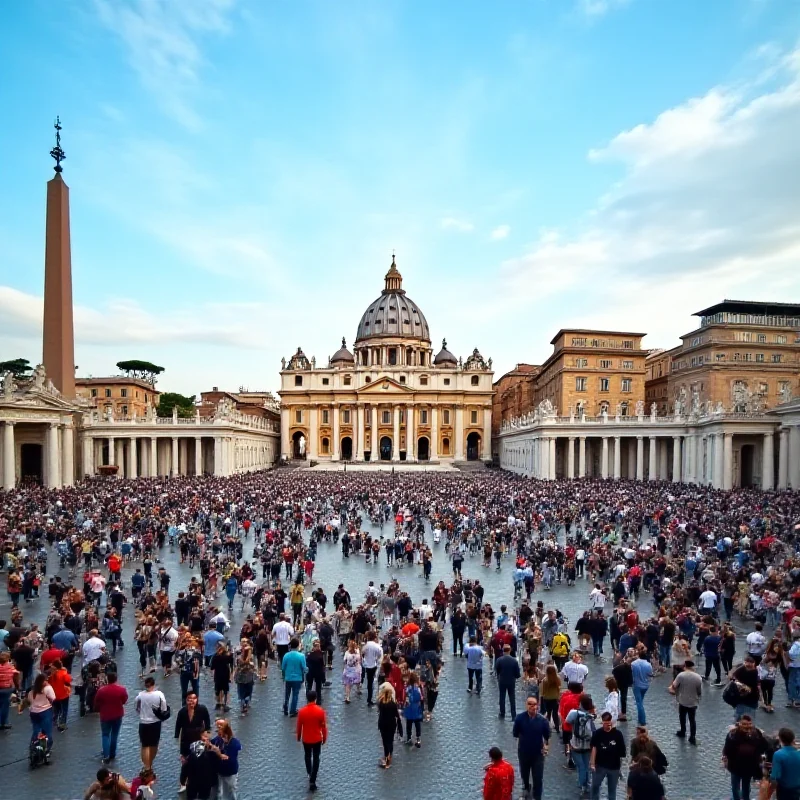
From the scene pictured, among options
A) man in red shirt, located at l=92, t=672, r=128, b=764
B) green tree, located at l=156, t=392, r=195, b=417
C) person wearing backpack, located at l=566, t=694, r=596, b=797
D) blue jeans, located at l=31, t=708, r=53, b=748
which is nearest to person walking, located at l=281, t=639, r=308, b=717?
man in red shirt, located at l=92, t=672, r=128, b=764

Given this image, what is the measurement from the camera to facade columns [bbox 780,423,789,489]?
37.9m

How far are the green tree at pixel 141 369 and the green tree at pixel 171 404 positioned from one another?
312 centimetres

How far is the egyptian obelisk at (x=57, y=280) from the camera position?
133 feet

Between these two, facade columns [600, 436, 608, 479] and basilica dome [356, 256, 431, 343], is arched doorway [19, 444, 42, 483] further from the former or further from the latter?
basilica dome [356, 256, 431, 343]

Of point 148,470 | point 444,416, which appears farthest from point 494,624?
point 444,416

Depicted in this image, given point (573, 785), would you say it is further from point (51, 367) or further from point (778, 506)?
point (51, 367)

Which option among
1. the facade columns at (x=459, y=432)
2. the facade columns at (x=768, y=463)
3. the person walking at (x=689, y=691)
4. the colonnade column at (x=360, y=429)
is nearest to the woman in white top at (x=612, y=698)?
the person walking at (x=689, y=691)

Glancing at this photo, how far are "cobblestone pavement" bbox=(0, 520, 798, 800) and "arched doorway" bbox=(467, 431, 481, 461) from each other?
80.2 m

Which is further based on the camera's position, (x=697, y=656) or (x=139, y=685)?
(x=697, y=656)

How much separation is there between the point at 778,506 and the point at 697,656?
716 inches

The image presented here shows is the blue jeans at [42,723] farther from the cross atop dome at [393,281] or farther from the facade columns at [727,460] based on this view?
the cross atop dome at [393,281]

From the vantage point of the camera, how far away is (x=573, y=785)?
7.39m

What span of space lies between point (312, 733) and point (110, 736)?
2709mm

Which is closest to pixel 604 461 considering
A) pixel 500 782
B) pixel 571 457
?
pixel 571 457
